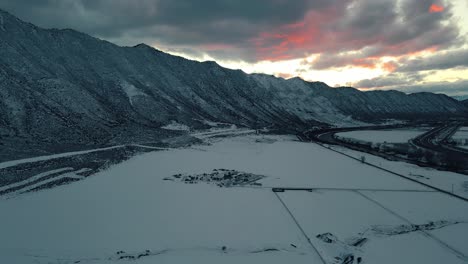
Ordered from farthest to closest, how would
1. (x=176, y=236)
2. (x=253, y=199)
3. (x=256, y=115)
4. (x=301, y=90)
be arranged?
(x=301, y=90) → (x=256, y=115) → (x=253, y=199) → (x=176, y=236)

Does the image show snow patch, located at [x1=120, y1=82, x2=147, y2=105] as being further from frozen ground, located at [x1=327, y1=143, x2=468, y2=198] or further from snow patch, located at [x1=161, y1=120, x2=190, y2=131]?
frozen ground, located at [x1=327, y1=143, x2=468, y2=198]

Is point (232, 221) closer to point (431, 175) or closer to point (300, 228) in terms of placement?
point (300, 228)

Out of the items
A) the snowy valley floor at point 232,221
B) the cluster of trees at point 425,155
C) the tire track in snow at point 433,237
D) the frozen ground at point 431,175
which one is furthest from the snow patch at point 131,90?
the tire track in snow at point 433,237

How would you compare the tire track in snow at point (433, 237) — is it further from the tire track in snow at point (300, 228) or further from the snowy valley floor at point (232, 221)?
the tire track in snow at point (300, 228)

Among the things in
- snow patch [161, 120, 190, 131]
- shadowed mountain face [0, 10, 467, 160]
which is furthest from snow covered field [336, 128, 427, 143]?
snow patch [161, 120, 190, 131]

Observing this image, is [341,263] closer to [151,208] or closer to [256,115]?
[151,208]

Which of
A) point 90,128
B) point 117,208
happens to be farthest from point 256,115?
point 117,208
